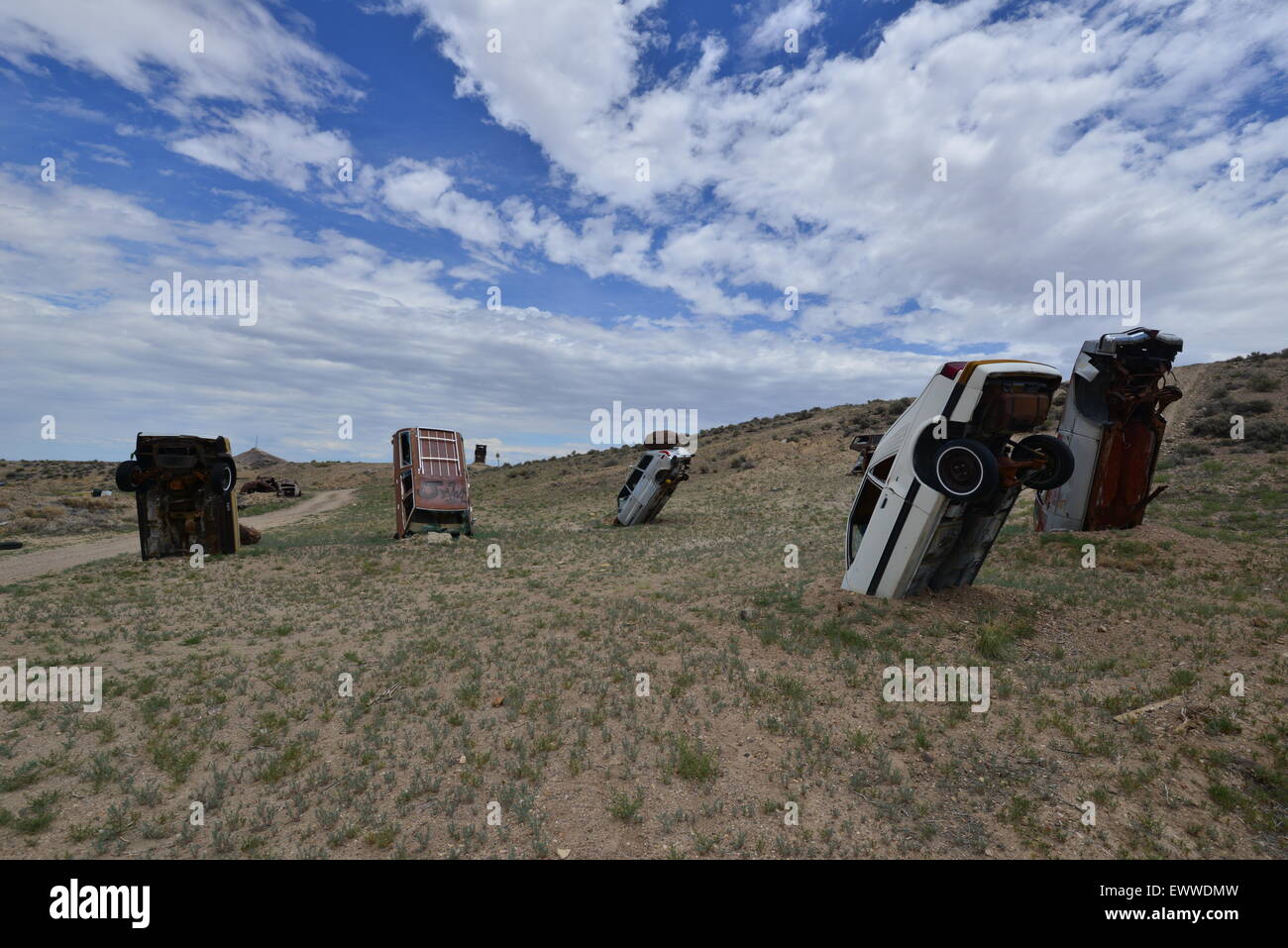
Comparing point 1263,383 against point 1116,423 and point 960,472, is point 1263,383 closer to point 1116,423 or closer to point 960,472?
point 1116,423

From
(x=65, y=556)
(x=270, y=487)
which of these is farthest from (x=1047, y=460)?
(x=270, y=487)

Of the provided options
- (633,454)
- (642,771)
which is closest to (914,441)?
(642,771)

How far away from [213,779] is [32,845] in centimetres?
121

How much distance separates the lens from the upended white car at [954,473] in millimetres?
8250

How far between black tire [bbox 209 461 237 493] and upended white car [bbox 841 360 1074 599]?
18474 mm

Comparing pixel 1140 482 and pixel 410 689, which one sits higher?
pixel 1140 482

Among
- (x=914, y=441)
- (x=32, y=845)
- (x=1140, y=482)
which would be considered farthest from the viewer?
(x=1140, y=482)

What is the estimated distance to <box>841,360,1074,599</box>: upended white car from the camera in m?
8.25

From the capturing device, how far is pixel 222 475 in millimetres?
18203

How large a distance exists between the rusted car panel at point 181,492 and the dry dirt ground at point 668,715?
3159 mm

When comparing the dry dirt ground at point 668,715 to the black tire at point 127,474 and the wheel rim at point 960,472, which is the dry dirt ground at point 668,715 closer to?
the wheel rim at point 960,472

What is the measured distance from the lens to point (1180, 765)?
5.22 m

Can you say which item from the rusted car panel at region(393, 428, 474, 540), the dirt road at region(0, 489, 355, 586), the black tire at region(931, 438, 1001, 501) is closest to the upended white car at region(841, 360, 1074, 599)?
the black tire at region(931, 438, 1001, 501)
